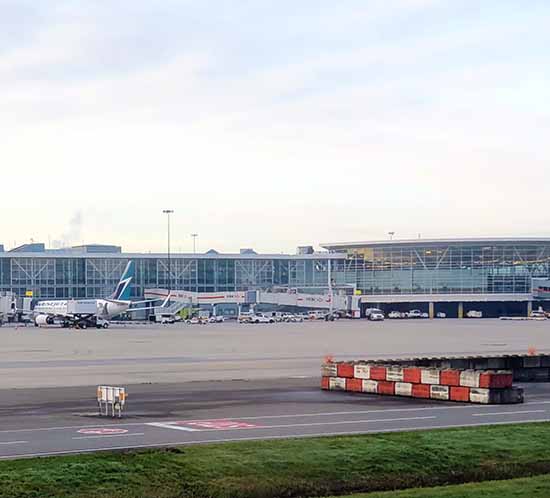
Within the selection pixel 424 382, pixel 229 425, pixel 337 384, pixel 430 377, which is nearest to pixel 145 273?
pixel 337 384

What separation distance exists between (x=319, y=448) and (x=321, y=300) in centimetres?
15542

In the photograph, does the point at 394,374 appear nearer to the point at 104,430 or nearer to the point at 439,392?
the point at 439,392

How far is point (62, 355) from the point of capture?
6366cm

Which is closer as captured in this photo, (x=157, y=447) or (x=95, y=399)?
(x=157, y=447)

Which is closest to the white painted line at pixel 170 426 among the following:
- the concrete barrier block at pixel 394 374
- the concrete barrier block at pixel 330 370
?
the concrete barrier block at pixel 394 374

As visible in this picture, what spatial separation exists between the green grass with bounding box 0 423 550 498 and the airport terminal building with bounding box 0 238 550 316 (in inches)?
6298

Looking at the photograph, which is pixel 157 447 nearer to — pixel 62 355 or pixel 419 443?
pixel 419 443

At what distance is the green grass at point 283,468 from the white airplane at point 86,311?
10880 cm

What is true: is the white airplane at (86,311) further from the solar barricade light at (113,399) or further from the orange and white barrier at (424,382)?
the solar barricade light at (113,399)

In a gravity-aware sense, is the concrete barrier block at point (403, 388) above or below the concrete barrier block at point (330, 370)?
below

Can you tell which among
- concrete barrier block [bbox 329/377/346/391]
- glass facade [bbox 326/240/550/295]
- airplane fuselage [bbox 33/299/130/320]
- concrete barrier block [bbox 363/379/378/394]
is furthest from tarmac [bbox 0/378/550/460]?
glass facade [bbox 326/240/550/295]

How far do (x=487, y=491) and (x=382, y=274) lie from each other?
181221mm

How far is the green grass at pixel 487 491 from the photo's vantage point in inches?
653

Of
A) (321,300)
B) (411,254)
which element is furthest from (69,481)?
(411,254)
